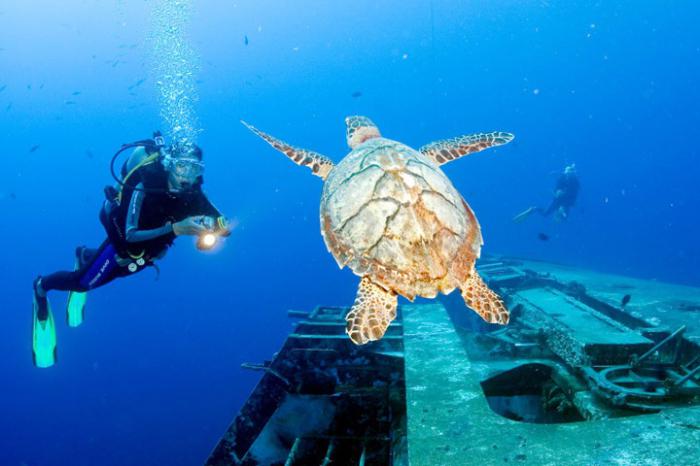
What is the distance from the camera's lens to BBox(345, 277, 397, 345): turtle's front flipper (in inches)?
117

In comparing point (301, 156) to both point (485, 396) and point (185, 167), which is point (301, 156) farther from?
point (485, 396)

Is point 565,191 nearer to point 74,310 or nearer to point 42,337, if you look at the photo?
point 74,310

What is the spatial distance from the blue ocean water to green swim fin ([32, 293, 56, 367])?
139 feet

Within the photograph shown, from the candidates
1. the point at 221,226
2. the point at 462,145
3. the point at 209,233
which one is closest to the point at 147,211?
the point at 209,233

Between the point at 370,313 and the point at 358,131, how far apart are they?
11.6 ft

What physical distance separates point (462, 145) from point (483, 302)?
2.47 m

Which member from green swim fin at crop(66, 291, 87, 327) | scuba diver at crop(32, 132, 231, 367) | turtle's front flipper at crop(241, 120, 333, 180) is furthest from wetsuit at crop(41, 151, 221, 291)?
green swim fin at crop(66, 291, 87, 327)

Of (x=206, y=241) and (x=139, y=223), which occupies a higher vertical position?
(x=139, y=223)

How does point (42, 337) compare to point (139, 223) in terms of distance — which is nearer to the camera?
point (139, 223)

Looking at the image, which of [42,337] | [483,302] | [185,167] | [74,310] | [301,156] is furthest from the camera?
[74,310]

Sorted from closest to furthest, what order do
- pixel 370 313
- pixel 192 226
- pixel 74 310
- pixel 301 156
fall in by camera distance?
1. pixel 370 313
2. pixel 192 226
3. pixel 301 156
4. pixel 74 310

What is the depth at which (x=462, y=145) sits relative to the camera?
4961mm

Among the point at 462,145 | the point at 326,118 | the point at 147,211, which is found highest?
the point at 326,118

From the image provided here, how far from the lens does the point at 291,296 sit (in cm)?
4825
